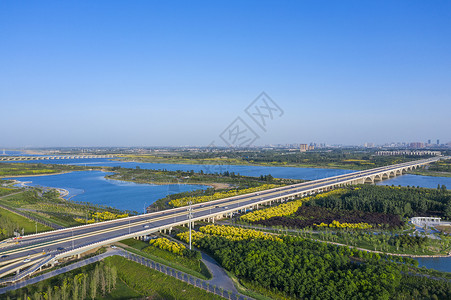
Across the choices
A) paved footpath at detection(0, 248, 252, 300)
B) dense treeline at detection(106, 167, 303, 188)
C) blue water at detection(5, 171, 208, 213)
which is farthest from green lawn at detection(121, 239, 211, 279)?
dense treeline at detection(106, 167, 303, 188)

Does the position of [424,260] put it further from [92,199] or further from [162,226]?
[92,199]

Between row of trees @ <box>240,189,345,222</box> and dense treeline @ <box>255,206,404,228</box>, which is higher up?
row of trees @ <box>240,189,345,222</box>

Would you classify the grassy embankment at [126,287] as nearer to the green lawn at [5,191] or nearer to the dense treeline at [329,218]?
the dense treeline at [329,218]

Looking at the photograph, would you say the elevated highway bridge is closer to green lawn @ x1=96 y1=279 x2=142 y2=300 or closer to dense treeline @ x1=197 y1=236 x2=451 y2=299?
green lawn @ x1=96 y1=279 x2=142 y2=300

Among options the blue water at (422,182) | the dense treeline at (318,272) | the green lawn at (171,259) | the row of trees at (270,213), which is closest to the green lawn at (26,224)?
the green lawn at (171,259)

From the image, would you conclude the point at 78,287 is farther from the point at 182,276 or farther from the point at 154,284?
the point at 182,276

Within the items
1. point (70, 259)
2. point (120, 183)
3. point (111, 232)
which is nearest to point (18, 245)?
point (70, 259)
